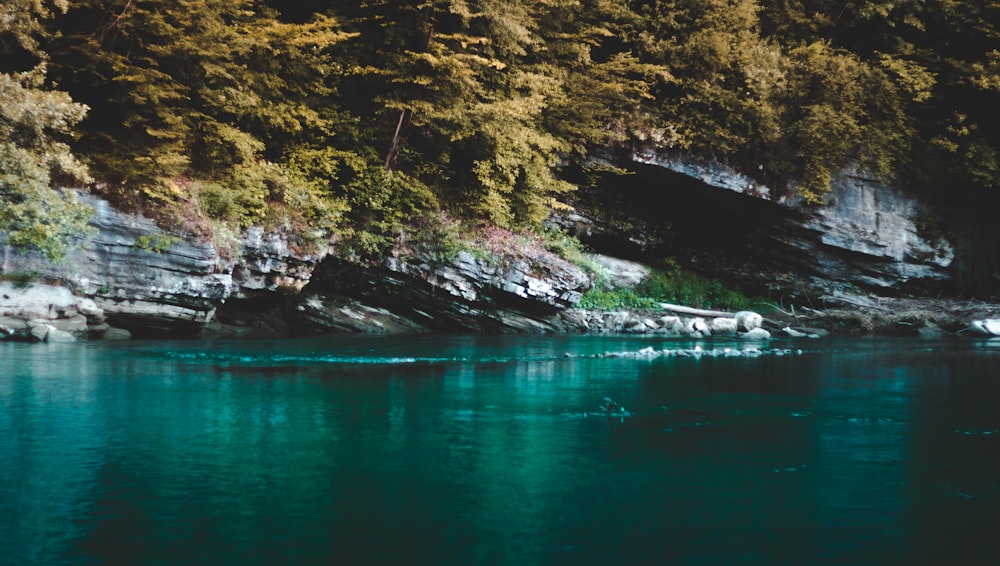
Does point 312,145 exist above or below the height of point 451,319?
above

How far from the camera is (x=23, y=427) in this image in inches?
288

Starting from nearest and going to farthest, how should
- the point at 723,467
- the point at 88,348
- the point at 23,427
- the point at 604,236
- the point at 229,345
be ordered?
the point at 723,467 → the point at 23,427 → the point at 88,348 → the point at 229,345 → the point at 604,236

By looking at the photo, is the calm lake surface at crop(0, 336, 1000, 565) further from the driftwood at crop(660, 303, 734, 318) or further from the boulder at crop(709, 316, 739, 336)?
the driftwood at crop(660, 303, 734, 318)

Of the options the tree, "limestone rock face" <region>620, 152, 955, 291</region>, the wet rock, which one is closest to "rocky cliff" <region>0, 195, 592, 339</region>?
the tree

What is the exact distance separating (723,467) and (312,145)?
18205mm

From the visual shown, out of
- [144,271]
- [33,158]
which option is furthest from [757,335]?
[33,158]

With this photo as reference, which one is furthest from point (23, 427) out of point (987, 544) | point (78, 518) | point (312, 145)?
point (312, 145)

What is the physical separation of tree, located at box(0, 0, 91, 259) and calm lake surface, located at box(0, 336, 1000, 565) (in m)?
4.95

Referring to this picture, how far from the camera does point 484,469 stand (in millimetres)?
6164

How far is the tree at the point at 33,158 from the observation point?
14844mm

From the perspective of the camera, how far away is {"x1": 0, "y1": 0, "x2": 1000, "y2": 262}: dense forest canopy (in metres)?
17.6

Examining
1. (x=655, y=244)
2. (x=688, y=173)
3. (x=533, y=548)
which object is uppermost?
(x=688, y=173)

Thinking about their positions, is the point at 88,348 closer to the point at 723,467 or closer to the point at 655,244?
the point at 723,467

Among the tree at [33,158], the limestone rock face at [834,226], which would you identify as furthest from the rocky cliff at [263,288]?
the limestone rock face at [834,226]
